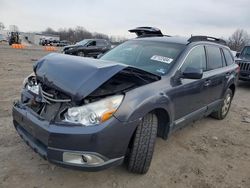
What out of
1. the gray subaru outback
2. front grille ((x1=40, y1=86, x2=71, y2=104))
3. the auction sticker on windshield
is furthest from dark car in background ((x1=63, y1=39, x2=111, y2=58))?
front grille ((x1=40, y1=86, x2=71, y2=104))

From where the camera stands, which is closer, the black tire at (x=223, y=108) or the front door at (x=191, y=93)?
the front door at (x=191, y=93)

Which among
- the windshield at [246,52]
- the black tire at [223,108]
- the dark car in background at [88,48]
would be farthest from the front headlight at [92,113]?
the dark car in background at [88,48]

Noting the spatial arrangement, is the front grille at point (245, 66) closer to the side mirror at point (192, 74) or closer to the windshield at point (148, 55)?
the windshield at point (148, 55)

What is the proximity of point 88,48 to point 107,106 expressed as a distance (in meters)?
17.0

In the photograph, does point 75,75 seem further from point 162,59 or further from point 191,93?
point 191,93

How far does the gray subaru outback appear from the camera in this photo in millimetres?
2523

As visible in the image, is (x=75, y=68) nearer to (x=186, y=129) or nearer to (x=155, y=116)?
(x=155, y=116)

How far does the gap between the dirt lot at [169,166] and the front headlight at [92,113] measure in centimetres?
87

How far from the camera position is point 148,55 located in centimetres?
399

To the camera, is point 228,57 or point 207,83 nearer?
point 207,83

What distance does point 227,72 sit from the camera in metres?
5.27

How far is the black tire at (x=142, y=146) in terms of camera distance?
2936 mm

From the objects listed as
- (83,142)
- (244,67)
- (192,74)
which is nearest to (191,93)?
(192,74)

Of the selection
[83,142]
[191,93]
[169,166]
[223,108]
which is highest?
[191,93]
